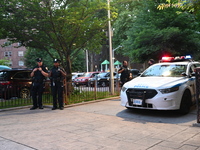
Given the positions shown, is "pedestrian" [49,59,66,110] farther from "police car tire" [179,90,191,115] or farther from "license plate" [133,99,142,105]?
"police car tire" [179,90,191,115]

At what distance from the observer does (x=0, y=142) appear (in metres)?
4.49

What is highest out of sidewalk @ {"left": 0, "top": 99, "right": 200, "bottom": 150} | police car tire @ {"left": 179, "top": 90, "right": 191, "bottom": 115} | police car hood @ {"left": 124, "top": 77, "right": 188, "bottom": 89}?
police car hood @ {"left": 124, "top": 77, "right": 188, "bottom": 89}

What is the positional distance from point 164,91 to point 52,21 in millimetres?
6029

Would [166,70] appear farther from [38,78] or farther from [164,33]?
[164,33]

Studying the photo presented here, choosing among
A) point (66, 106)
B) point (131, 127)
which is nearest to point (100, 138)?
point (131, 127)

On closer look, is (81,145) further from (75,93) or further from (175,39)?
(175,39)

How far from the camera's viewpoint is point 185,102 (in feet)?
22.1

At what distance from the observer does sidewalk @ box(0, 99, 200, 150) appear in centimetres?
421

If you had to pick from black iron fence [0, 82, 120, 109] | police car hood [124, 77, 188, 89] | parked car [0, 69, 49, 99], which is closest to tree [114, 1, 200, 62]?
black iron fence [0, 82, 120, 109]

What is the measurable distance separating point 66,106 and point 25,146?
4.48m

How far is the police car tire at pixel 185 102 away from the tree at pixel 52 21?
5450 mm

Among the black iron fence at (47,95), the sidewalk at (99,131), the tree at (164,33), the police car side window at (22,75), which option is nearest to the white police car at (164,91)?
the sidewalk at (99,131)

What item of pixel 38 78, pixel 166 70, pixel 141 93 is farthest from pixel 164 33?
pixel 38 78

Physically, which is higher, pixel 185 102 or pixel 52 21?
pixel 52 21
